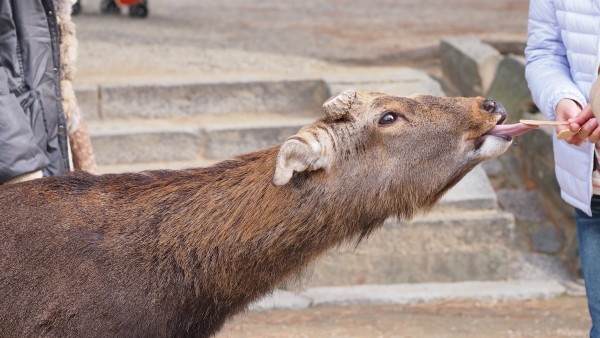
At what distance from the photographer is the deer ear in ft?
12.4

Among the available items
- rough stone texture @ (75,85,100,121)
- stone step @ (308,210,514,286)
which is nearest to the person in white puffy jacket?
stone step @ (308,210,514,286)

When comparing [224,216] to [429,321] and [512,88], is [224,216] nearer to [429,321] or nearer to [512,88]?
[429,321]

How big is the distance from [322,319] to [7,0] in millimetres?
3576

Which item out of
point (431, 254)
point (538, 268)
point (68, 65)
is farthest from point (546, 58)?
→ point (538, 268)

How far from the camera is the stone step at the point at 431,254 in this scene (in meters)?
7.71

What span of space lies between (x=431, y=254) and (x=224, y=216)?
392cm

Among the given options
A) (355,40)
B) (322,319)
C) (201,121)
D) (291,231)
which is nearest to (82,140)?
(291,231)

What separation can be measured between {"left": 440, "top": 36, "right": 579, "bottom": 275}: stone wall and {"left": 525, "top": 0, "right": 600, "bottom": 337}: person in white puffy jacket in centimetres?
340

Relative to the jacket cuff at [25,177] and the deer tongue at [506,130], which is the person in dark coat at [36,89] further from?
the deer tongue at [506,130]

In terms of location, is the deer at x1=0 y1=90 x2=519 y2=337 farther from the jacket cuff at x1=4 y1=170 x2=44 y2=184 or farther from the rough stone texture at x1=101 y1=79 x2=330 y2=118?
the rough stone texture at x1=101 y1=79 x2=330 y2=118

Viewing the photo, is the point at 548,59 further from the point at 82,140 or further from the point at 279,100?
the point at 279,100

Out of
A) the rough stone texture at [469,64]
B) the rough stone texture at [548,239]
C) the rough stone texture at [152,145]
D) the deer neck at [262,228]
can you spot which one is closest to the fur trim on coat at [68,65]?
the deer neck at [262,228]

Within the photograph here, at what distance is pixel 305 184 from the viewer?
4.03 m

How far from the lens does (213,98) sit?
9.34m
